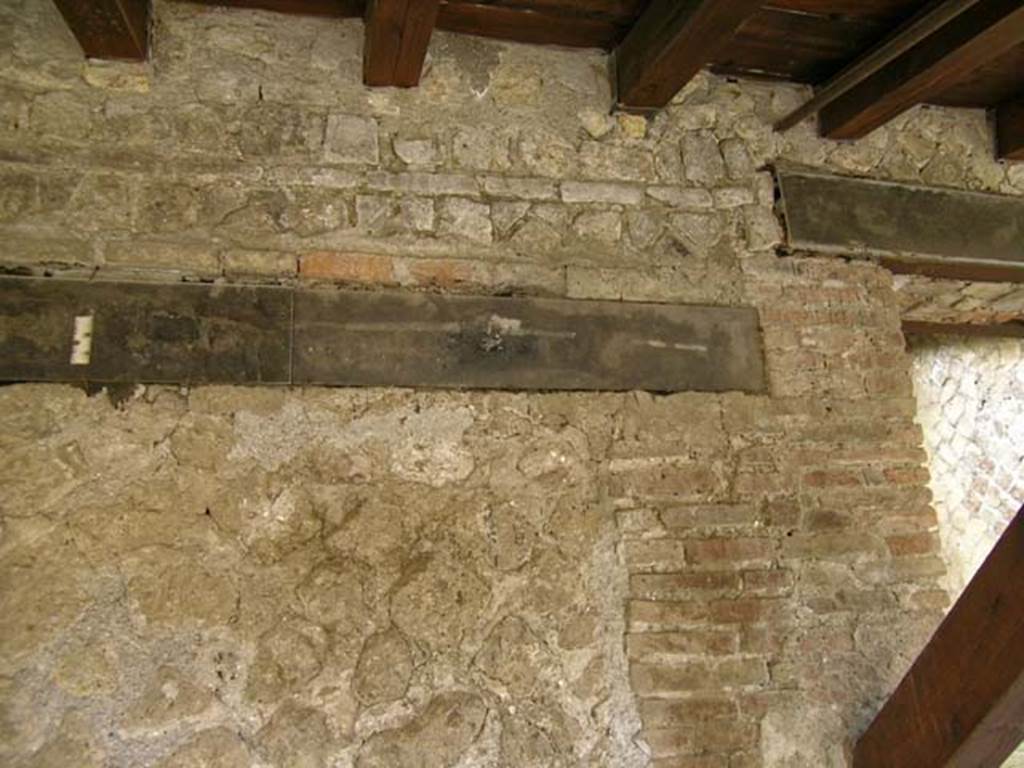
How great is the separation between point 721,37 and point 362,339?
108cm

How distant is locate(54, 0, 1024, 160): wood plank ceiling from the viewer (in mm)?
1710

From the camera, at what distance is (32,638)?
4.83 ft

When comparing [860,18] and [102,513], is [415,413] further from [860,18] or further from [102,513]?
[860,18]

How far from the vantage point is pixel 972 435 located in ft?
12.8

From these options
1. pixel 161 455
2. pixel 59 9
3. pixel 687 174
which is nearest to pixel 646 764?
pixel 161 455

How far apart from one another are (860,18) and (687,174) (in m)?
0.56

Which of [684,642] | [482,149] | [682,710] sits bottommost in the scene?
[682,710]

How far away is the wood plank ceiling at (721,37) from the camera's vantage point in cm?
171

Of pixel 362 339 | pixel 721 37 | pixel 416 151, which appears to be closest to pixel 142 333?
pixel 362 339

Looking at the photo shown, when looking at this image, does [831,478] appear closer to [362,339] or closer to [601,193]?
[601,193]

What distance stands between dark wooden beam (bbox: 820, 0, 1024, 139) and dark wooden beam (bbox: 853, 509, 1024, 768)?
3.64 feet

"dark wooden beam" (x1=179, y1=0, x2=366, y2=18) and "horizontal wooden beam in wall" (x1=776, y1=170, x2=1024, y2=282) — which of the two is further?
"horizontal wooden beam in wall" (x1=776, y1=170, x2=1024, y2=282)

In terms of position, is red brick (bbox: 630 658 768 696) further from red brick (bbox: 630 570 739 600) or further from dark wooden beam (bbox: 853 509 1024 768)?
dark wooden beam (bbox: 853 509 1024 768)

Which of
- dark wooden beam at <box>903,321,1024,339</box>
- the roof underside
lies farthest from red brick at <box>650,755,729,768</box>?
dark wooden beam at <box>903,321,1024,339</box>
